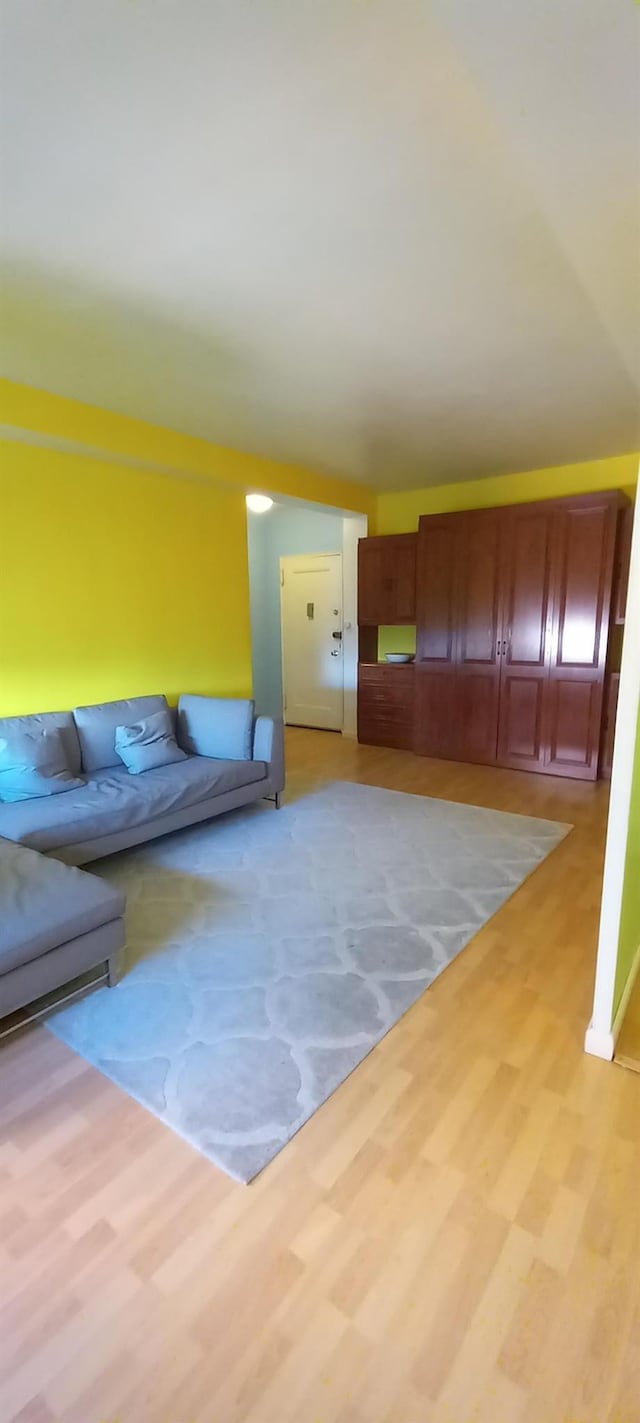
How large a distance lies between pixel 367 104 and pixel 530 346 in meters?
1.57

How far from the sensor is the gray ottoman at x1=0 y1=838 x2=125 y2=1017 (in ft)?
6.02

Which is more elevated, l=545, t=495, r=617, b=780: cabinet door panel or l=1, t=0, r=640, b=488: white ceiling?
l=1, t=0, r=640, b=488: white ceiling

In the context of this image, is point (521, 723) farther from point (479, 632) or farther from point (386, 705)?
point (386, 705)

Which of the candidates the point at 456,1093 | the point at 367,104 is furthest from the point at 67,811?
the point at 367,104

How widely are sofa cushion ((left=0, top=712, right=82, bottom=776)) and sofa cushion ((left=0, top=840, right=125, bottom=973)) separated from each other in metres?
1.09

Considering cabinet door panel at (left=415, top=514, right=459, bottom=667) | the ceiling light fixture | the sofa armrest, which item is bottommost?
the sofa armrest

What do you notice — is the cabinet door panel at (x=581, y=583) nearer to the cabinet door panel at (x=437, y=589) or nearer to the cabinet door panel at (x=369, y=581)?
the cabinet door panel at (x=437, y=589)

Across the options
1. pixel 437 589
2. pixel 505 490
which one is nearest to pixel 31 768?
pixel 437 589

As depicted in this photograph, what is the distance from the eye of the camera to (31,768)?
3047mm

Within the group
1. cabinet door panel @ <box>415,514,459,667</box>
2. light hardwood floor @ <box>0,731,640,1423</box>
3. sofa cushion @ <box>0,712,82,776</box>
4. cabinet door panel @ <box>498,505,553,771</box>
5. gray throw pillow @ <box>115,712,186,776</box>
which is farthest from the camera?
cabinet door panel @ <box>415,514,459,667</box>

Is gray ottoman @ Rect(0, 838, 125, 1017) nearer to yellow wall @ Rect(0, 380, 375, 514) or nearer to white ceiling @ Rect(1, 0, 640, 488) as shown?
white ceiling @ Rect(1, 0, 640, 488)

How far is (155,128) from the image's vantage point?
1.46 m

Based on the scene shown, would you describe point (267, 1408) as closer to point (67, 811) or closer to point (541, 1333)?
point (541, 1333)

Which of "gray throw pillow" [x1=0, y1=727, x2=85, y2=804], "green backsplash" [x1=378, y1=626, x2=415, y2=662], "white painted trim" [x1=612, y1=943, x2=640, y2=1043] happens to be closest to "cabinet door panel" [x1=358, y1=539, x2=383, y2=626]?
"green backsplash" [x1=378, y1=626, x2=415, y2=662]
